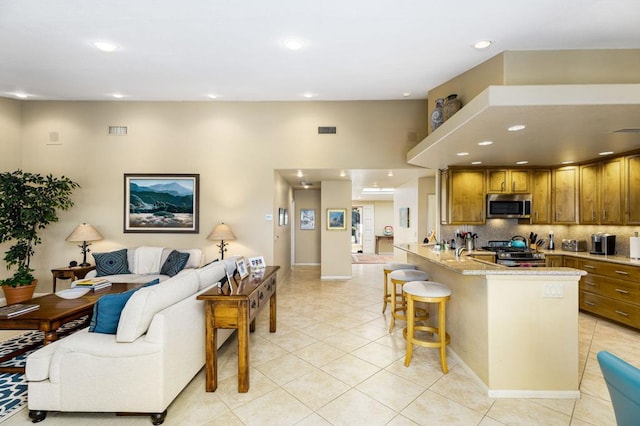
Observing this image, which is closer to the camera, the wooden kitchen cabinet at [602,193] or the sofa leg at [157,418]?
the sofa leg at [157,418]

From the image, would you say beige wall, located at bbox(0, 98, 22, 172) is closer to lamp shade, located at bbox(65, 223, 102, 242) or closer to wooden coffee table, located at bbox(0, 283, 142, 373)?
lamp shade, located at bbox(65, 223, 102, 242)

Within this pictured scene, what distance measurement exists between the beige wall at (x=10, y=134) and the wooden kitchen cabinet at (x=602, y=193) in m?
9.92

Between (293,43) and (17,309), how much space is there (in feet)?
12.7

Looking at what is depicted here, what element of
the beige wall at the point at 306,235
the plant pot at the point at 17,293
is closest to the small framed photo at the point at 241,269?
the plant pot at the point at 17,293

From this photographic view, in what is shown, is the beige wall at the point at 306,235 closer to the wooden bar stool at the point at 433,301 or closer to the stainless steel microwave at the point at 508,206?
the stainless steel microwave at the point at 508,206

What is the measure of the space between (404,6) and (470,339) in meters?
3.09

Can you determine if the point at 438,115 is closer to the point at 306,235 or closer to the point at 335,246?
the point at 335,246

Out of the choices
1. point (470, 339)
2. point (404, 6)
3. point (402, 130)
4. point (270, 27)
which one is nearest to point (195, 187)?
point (270, 27)

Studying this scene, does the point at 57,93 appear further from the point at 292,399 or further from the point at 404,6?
the point at 292,399

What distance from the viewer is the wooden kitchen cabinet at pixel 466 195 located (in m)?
5.09

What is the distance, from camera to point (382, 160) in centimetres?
542

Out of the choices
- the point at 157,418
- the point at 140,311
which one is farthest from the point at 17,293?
the point at 157,418

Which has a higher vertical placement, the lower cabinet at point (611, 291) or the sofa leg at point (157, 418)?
the lower cabinet at point (611, 291)

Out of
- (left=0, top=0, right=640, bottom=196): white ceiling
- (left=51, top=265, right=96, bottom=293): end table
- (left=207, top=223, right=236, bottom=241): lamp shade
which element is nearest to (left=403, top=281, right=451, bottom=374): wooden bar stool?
(left=0, top=0, right=640, bottom=196): white ceiling
